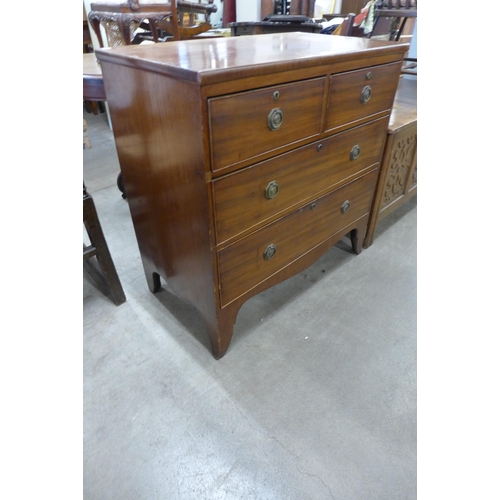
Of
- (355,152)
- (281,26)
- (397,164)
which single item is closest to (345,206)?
(355,152)

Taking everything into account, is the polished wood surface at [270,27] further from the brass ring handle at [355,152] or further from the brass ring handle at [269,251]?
the brass ring handle at [269,251]

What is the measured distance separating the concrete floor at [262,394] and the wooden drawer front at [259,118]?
30.8 inches

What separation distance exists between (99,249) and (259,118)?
888 millimetres

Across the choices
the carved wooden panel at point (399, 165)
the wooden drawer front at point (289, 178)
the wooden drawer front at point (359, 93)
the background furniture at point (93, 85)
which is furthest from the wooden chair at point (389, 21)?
the background furniture at point (93, 85)

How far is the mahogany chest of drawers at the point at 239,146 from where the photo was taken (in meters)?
0.83

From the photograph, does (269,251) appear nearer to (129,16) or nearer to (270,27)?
(129,16)

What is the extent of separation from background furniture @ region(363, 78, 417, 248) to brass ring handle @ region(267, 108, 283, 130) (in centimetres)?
83

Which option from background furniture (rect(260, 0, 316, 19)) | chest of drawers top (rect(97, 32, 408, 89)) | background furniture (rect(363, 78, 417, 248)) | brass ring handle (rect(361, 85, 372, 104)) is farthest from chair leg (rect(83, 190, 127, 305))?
background furniture (rect(260, 0, 316, 19))

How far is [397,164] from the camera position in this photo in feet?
5.74

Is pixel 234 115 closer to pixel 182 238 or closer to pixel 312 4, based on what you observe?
pixel 182 238
